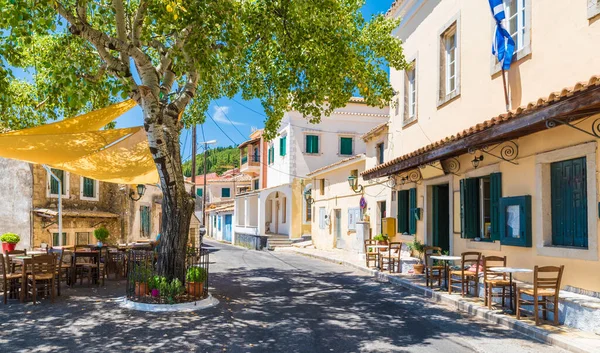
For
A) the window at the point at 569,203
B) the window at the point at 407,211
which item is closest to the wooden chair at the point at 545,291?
the window at the point at 569,203

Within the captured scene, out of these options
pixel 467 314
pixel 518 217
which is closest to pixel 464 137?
pixel 518 217

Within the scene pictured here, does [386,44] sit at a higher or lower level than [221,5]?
higher

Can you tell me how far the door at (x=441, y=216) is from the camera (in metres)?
13.1

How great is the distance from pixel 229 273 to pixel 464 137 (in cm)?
784

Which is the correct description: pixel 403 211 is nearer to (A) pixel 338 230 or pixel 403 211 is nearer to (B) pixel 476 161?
(B) pixel 476 161

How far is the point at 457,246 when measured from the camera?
37.5ft

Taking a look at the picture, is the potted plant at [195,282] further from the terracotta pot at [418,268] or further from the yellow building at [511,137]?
the terracotta pot at [418,268]

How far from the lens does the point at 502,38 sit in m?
9.31

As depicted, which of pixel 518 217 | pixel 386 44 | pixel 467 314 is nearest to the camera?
pixel 467 314

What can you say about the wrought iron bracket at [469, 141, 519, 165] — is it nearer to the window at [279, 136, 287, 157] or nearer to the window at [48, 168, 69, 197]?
the window at [48, 168, 69, 197]

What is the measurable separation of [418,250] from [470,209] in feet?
9.32

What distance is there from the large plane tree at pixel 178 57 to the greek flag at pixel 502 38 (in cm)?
307

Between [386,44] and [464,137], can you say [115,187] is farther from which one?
[464,137]

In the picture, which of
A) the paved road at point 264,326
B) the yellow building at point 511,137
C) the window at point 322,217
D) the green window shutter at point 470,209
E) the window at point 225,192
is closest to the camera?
the paved road at point 264,326
